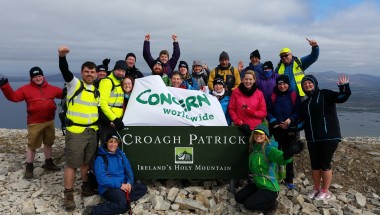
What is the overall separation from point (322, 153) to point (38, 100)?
7.00 m

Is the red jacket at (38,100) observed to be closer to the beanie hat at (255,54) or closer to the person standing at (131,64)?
the person standing at (131,64)

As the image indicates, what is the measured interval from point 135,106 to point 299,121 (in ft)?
12.9

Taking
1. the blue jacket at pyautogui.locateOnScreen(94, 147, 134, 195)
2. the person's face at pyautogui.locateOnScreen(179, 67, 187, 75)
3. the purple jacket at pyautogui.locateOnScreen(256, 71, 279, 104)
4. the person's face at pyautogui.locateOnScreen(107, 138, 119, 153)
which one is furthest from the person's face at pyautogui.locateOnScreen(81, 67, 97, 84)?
the purple jacket at pyautogui.locateOnScreen(256, 71, 279, 104)

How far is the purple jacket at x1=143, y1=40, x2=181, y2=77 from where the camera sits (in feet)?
32.7

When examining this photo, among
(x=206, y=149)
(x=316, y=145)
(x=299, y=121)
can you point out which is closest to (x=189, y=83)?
(x=206, y=149)

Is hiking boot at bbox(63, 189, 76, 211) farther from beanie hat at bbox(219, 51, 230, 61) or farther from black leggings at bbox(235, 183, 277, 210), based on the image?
beanie hat at bbox(219, 51, 230, 61)

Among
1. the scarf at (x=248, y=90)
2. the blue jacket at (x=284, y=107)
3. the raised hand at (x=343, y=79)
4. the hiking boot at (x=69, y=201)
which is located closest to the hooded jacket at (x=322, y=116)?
the raised hand at (x=343, y=79)

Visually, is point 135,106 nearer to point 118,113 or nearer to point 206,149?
point 118,113

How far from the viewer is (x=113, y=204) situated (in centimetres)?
654

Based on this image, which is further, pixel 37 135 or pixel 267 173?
pixel 37 135

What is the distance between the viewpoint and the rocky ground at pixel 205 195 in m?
6.98

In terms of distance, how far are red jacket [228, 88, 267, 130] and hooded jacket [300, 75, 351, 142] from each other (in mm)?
1049

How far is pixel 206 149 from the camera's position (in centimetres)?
755

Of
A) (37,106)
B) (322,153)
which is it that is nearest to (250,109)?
(322,153)
